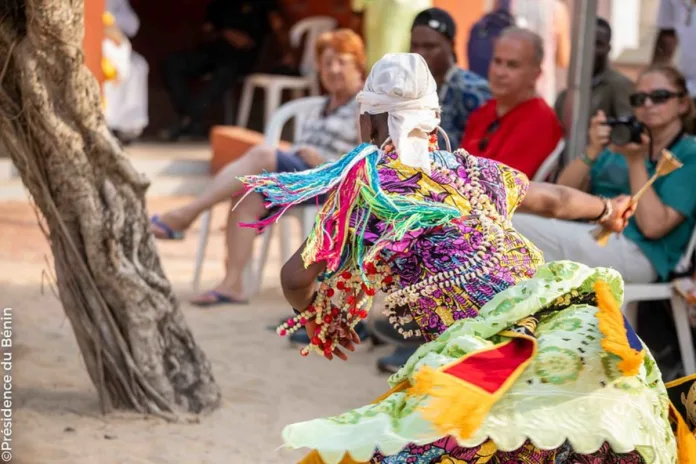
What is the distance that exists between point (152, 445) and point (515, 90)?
8.37 feet

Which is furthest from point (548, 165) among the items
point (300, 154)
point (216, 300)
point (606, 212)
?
point (606, 212)

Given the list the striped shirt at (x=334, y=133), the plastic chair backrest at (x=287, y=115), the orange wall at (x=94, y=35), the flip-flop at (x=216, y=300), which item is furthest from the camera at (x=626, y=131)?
the orange wall at (x=94, y=35)

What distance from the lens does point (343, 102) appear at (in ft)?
21.7

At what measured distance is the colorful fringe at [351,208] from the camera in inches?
106

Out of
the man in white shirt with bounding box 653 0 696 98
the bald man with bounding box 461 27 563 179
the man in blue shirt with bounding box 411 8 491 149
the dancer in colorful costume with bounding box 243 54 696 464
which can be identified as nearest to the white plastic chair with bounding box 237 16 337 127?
the man in white shirt with bounding box 653 0 696 98

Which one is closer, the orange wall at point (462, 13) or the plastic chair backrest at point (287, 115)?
the plastic chair backrest at point (287, 115)

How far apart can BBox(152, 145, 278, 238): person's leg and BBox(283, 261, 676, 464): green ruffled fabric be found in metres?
3.65

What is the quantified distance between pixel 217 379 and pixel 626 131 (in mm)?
2105

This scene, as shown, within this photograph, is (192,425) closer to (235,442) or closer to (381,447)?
(235,442)

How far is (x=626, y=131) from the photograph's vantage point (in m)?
4.75

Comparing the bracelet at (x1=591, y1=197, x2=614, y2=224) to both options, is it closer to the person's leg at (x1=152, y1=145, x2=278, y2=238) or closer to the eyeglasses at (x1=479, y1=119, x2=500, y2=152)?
the eyeglasses at (x1=479, y1=119, x2=500, y2=152)

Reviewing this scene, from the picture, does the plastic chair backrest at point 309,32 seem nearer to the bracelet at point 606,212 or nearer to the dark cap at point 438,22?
the dark cap at point 438,22

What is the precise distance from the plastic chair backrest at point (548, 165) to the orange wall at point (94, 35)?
172 inches

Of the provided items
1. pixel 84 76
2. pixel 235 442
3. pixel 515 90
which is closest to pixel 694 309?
pixel 515 90
